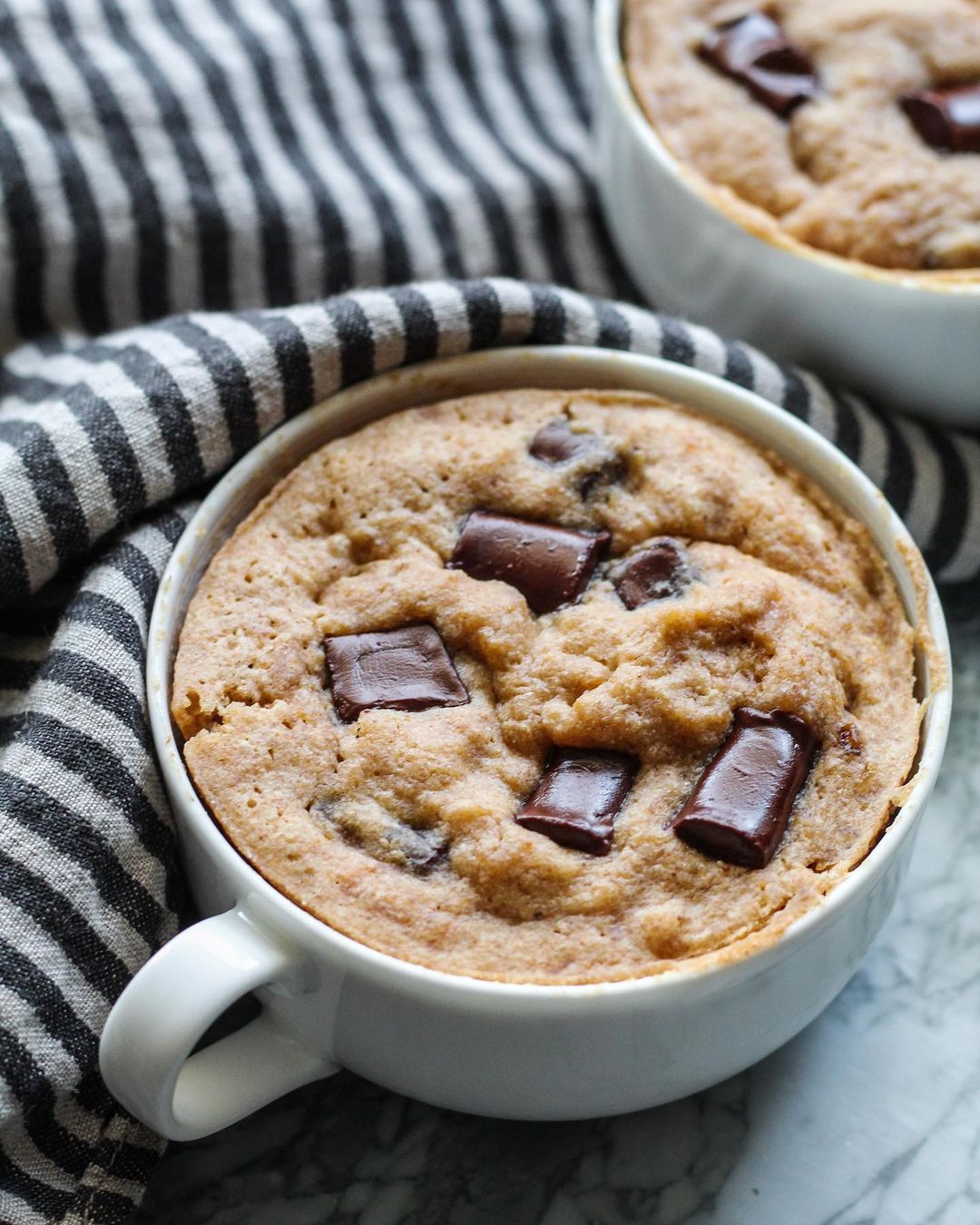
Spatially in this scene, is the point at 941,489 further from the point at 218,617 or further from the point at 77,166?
the point at 77,166

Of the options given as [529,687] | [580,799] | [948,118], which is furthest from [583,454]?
[948,118]

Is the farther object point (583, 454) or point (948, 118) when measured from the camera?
point (948, 118)

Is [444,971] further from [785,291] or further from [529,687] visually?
[785,291]

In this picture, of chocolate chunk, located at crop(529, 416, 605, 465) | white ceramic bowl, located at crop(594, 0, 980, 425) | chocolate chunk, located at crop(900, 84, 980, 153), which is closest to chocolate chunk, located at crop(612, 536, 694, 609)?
chocolate chunk, located at crop(529, 416, 605, 465)

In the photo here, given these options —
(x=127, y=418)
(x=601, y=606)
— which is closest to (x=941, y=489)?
(x=601, y=606)

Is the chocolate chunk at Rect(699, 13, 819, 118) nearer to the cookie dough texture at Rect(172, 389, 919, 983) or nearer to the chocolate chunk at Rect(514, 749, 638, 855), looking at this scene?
the cookie dough texture at Rect(172, 389, 919, 983)

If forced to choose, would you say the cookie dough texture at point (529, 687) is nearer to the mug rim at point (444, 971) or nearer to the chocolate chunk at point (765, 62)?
the mug rim at point (444, 971)
